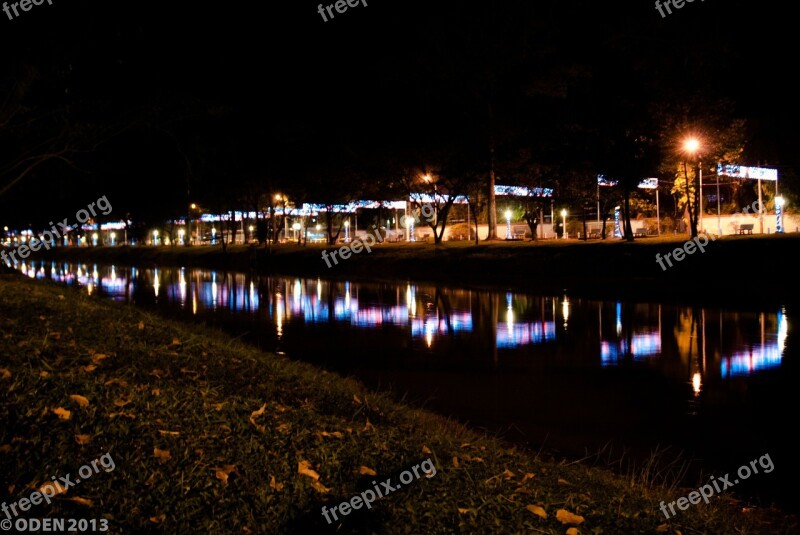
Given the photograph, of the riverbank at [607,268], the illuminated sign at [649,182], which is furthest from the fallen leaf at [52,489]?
the illuminated sign at [649,182]

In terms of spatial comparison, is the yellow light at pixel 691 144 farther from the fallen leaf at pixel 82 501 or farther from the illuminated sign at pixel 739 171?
the fallen leaf at pixel 82 501

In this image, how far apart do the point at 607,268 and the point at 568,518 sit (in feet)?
79.8

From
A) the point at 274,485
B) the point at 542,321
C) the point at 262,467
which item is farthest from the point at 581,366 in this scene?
the point at 274,485

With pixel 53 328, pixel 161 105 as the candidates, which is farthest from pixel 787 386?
pixel 161 105

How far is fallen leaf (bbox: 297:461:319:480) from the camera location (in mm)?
4742

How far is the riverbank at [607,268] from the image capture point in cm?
2219

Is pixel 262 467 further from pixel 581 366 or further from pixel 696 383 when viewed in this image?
pixel 581 366

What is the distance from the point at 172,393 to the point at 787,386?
811cm

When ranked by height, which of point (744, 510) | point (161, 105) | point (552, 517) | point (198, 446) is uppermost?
point (161, 105)

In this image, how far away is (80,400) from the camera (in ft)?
17.9

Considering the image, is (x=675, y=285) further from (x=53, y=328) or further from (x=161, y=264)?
(x=161, y=264)

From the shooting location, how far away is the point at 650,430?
311 inches

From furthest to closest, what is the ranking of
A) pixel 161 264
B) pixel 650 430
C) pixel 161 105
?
1. pixel 161 264
2. pixel 161 105
3. pixel 650 430

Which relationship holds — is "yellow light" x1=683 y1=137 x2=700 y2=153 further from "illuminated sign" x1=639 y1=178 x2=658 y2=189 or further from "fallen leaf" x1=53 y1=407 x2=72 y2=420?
"fallen leaf" x1=53 y1=407 x2=72 y2=420
